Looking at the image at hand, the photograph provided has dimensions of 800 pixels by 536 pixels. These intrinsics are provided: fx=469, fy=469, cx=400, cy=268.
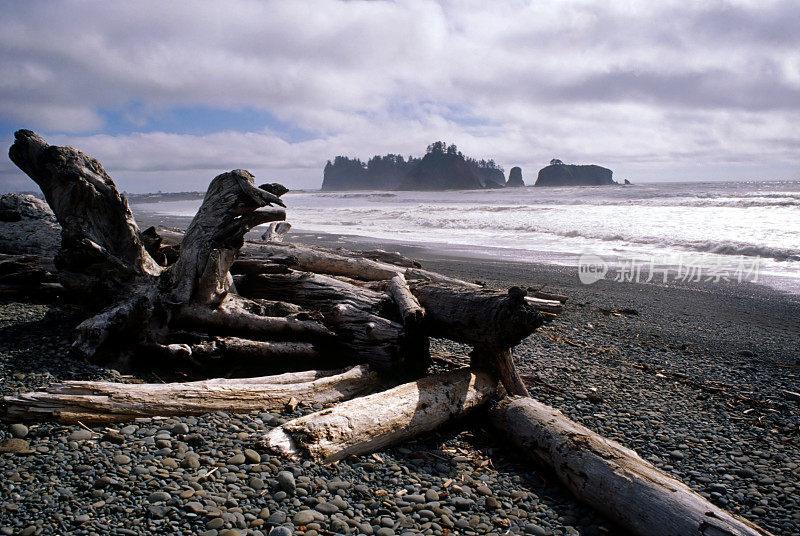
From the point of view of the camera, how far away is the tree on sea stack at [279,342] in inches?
112

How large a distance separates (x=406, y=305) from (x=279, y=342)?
1.18 m

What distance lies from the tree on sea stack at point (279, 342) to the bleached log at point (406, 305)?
2 cm

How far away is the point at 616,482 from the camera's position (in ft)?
8.58

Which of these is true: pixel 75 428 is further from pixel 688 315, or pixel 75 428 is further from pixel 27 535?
pixel 688 315

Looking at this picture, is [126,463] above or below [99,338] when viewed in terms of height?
below

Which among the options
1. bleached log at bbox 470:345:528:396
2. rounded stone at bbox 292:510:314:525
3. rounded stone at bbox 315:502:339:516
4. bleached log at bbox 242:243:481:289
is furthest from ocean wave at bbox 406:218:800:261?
rounded stone at bbox 292:510:314:525

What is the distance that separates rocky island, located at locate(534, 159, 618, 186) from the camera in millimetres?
90812

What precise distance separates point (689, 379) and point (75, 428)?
5.19 meters

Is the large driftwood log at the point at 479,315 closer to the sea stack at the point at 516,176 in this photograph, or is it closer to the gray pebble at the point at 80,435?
the gray pebble at the point at 80,435

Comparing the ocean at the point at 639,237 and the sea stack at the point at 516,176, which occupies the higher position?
the sea stack at the point at 516,176

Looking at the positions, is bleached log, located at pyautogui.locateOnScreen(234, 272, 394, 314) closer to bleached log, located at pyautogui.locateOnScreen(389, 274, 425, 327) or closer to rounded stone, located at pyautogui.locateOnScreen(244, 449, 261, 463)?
bleached log, located at pyautogui.locateOnScreen(389, 274, 425, 327)

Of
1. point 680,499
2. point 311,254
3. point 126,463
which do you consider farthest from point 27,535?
point 311,254

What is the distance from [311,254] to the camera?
666cm

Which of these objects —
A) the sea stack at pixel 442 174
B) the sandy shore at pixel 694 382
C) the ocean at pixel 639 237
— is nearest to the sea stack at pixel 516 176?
the sea stack at pixel 442 174
